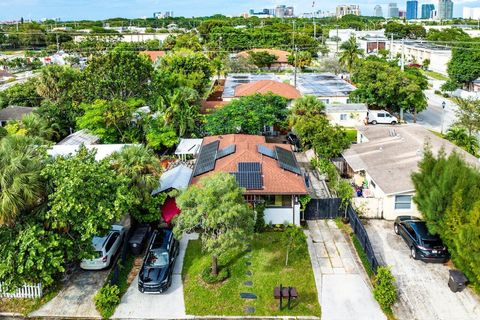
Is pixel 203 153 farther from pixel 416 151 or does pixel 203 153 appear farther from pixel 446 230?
pixel 446 230

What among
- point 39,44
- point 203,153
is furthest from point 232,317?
point 39,44

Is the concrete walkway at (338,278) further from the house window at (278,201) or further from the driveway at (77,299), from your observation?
the driveway at (77,299)

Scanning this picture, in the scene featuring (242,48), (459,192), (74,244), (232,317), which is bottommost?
(232,317)

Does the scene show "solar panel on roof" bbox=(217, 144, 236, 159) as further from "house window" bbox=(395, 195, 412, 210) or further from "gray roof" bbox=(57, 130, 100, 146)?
"gray roof" bbox=(57, 130, 100, 146)

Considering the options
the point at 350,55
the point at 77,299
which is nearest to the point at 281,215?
the point at 77,299

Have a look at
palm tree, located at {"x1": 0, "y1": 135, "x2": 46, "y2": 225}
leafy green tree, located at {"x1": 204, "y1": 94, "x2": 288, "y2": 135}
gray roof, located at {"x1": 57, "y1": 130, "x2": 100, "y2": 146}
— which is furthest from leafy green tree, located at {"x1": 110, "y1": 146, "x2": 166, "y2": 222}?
gray roof, located at {"x1": 57, "y1": 130, "x2": 100, "y2": 146}

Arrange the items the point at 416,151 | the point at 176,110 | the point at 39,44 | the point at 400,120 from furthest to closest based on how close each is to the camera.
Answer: the point at 39,44 → the point at 400,120 → the point at 176,110 → the point at 416,151
